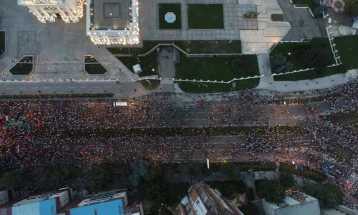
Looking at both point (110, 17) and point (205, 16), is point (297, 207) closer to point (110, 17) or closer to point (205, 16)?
point (205, 16)

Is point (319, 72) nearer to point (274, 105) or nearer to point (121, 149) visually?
point (274, 105)

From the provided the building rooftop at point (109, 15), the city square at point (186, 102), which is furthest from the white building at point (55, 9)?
the building rooftop at point (109, 15)

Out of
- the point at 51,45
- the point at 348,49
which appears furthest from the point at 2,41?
the point at 348,49

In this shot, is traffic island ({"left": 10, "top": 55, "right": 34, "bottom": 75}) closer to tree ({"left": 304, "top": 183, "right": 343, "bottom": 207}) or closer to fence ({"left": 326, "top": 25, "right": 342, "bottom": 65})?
tree ({"left": 304, "top": 183, "right": 343, "bottom": 207})

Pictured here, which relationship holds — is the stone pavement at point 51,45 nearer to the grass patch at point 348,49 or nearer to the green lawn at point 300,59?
the green lawn at point 300,59

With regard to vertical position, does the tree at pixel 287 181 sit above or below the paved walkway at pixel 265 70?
below

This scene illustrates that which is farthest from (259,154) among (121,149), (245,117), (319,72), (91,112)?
(91,112)

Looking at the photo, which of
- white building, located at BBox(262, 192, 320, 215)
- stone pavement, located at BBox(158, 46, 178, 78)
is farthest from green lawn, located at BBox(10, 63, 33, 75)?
white building, located at BBox(262, 192, 320, 215)
